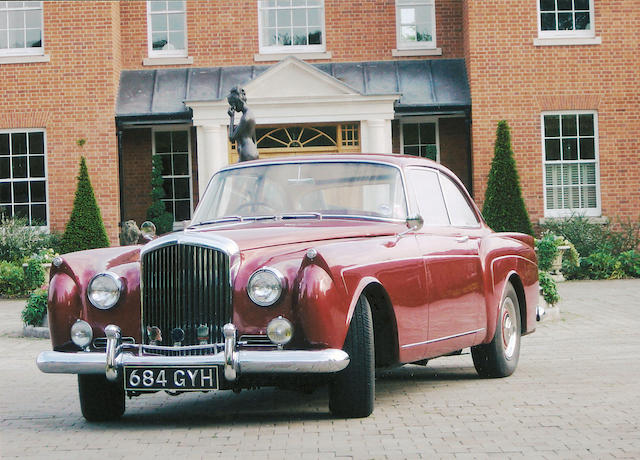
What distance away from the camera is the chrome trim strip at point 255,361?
218 inches

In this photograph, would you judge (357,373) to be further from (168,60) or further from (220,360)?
(168,60)

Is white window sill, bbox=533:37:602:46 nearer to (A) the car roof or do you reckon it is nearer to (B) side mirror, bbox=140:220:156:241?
(A) the car roof

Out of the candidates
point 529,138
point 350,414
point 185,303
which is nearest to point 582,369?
point 350,414

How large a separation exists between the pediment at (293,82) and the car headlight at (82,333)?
49.6 feet

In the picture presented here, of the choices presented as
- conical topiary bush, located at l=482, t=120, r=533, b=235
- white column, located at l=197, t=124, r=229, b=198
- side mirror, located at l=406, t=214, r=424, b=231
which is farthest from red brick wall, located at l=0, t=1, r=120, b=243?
side mirror, located at l=406, t=214, r=424, b=231

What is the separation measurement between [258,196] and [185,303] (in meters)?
1.40

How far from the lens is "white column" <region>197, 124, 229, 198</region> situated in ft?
69.2

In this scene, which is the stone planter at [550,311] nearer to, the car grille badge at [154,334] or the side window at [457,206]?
the side window at [457,206]

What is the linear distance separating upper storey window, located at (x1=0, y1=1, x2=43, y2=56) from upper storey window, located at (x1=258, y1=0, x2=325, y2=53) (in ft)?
15.7

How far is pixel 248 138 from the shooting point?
15.5m

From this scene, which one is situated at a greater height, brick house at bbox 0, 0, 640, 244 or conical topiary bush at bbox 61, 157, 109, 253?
brick house at bbox 0, 0, 640, 244

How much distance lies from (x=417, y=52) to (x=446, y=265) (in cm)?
1596

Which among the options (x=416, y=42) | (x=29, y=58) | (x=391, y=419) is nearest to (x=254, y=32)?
(x=416, y=42)

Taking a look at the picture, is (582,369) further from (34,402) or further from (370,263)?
(34,402)
